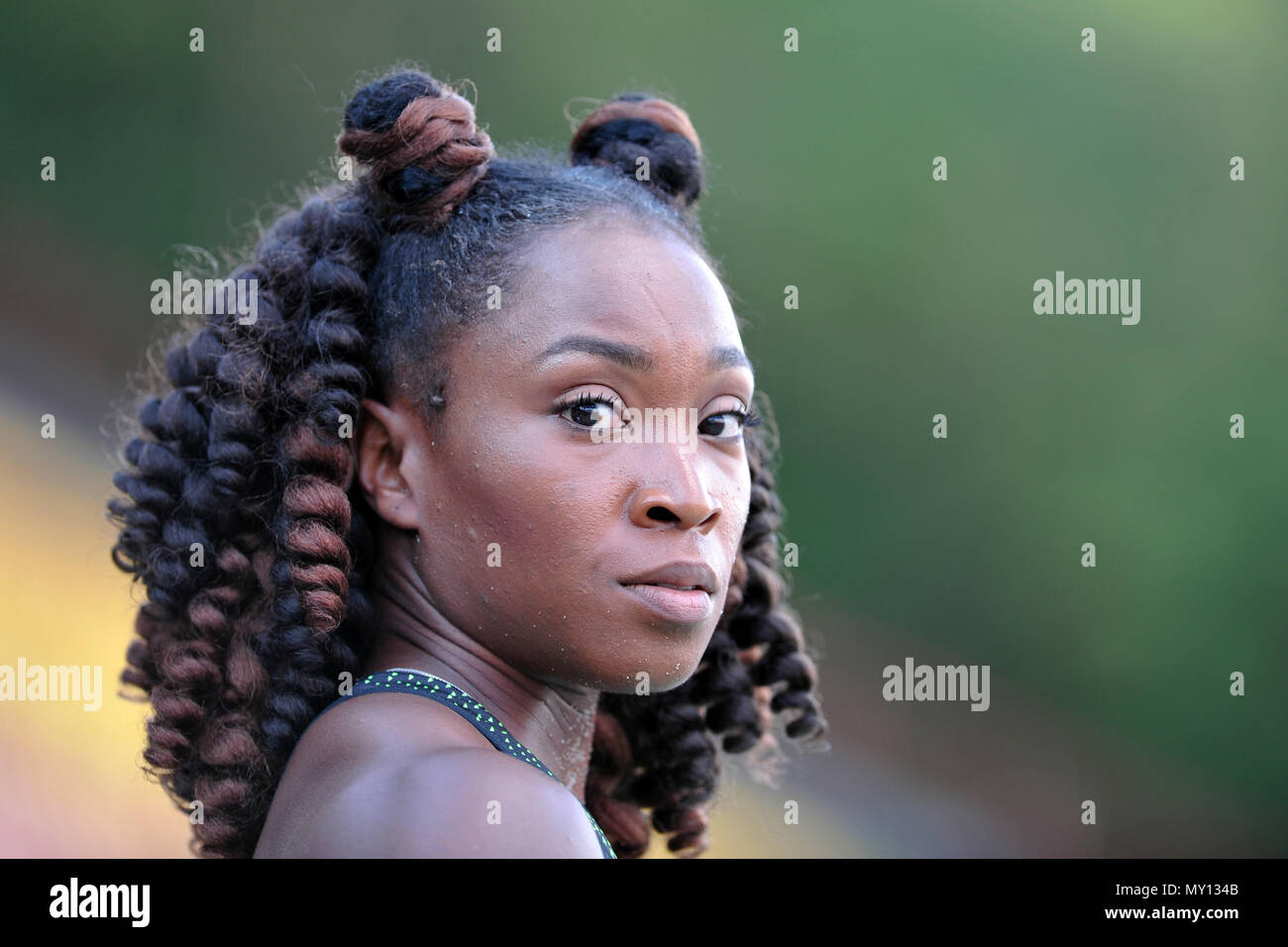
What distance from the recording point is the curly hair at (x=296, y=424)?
2.82m

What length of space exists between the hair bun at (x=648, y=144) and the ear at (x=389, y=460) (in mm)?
987

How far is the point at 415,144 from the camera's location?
3.00 meters

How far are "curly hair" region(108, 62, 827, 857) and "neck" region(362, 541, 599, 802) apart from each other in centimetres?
6

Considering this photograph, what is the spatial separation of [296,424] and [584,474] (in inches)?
26.4

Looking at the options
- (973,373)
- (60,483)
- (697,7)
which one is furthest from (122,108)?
(973,373)

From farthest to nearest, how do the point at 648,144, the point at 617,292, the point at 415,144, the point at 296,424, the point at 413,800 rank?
the point at 648,144 → the point at 415,144 → the point at 296,424 → the point at 617,292 → the point at 413,800

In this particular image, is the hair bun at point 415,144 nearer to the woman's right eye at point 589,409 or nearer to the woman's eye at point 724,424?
the woman's right eye at point 589,409

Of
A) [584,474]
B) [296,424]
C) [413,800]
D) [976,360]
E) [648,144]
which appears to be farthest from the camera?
[976,360]

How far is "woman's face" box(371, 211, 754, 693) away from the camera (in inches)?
104

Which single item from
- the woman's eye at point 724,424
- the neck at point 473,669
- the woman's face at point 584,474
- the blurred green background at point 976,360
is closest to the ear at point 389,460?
the woman's face at point 584,474

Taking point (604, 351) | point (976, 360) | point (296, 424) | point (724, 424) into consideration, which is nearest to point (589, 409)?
point (604, 351)

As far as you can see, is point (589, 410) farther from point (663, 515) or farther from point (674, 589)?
point (674, 589)

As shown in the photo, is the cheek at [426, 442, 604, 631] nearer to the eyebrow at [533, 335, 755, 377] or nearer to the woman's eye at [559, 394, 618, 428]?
the woman's eye at [559, 394, 618, 428]

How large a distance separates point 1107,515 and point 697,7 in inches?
155
